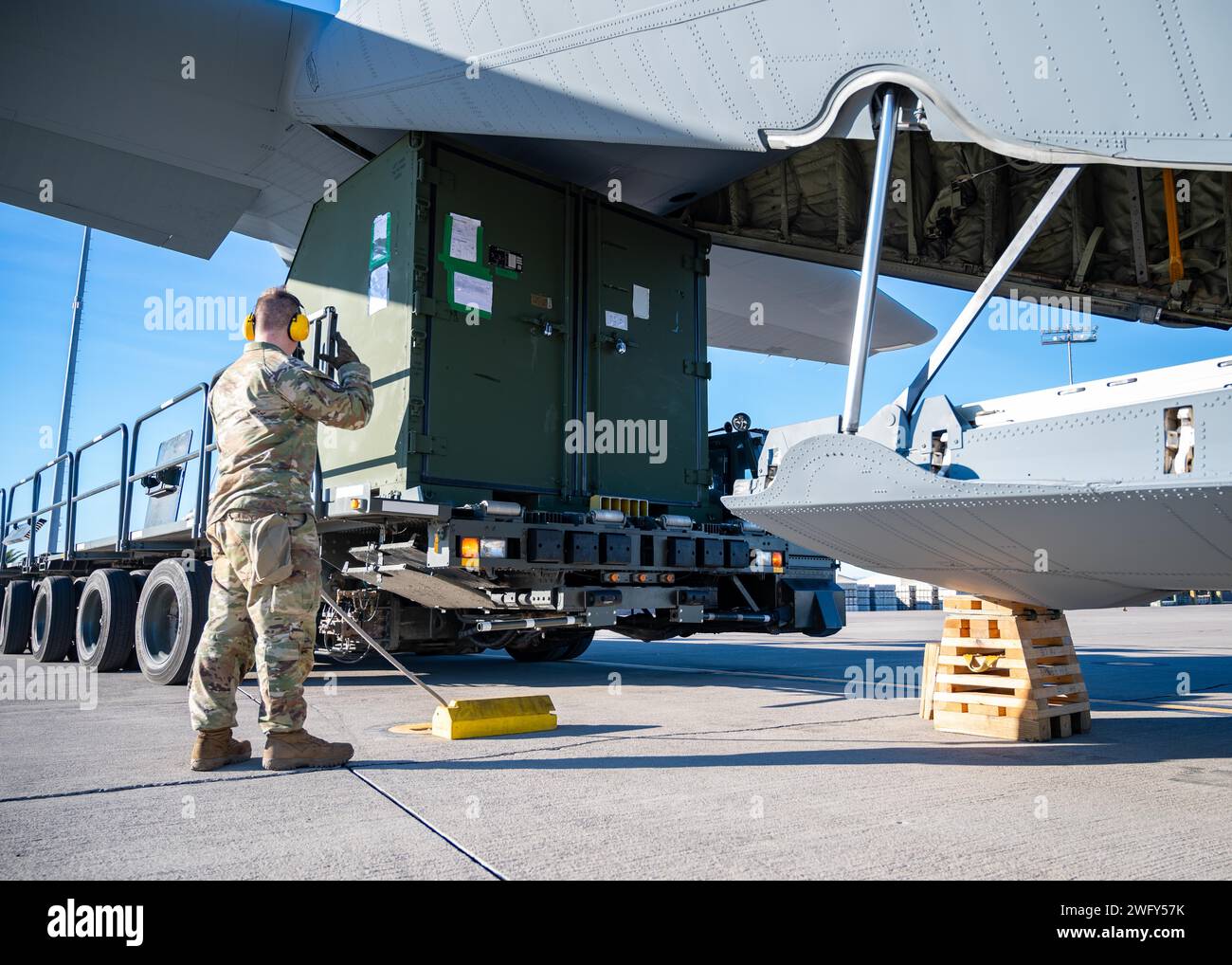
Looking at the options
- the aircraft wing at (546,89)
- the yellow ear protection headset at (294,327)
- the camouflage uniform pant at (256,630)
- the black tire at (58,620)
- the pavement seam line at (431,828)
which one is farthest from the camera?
the black tire at (58,620)

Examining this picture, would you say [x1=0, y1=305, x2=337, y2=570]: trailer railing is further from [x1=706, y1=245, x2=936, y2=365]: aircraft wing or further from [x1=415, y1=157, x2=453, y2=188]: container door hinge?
[x1=706, y1=245, x2=936, y2=365]: aircraft wing

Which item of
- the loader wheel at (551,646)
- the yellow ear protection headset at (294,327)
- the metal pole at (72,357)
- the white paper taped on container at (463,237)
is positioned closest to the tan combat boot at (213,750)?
the yellow ear protection headset at (294,327)

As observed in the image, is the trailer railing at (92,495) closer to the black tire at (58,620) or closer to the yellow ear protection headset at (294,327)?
the black tire at (58,620)

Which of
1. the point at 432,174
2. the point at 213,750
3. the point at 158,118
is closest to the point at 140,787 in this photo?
the point at 213,750

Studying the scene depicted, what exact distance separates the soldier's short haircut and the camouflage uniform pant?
876 millimetres

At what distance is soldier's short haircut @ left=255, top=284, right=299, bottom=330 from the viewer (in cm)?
383

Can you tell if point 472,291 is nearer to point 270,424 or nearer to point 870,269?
point 270,424

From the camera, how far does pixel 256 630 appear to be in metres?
3.53

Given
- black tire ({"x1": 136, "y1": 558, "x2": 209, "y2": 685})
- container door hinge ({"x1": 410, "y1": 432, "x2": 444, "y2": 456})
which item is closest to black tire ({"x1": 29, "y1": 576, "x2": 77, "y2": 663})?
black tire ({"x1": 136, "y1": 558, "x2": 209, "y2": 685})

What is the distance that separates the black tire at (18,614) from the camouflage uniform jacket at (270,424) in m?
9.67

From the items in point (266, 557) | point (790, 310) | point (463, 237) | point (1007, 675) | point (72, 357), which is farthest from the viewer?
point (72, 357)

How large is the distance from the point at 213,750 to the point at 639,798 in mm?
1784

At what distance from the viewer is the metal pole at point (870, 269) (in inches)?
146
